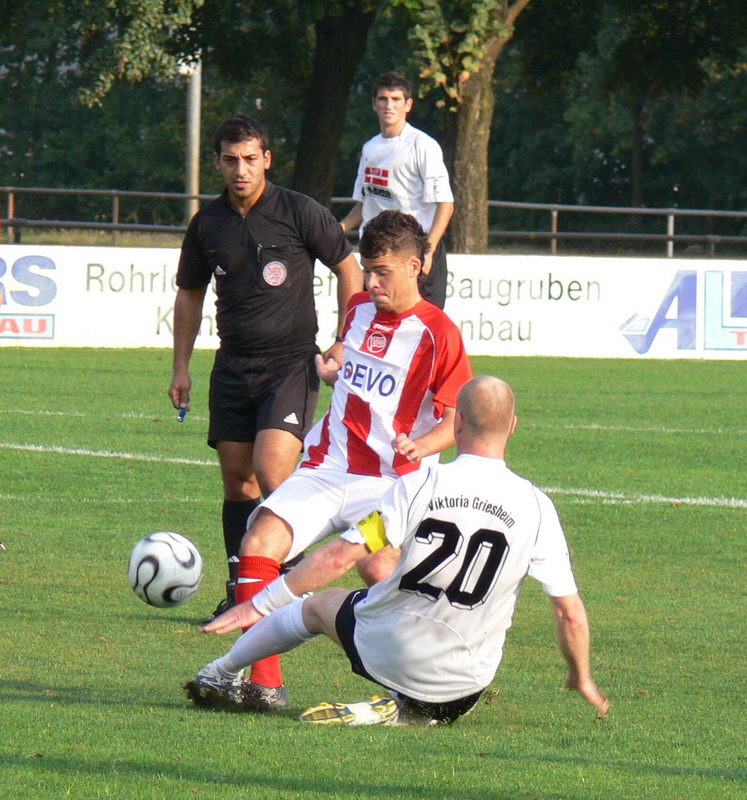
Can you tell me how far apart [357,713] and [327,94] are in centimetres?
2305

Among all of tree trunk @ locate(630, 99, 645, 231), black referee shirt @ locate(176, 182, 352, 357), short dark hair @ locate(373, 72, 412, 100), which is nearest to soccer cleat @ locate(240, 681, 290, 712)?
black referee shirt @ locate(176, 182, 352, 357)

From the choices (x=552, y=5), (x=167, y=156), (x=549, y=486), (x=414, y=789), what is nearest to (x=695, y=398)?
(x=549, y=486)

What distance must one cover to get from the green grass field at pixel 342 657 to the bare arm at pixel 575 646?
205mm

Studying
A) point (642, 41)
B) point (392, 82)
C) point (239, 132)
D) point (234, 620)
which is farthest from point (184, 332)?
point (642, 41)

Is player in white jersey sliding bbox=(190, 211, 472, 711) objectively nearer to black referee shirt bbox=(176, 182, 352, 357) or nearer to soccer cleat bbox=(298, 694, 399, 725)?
soccer cleat bbox=(298, 694, 399, 725)

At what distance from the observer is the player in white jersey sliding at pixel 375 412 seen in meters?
5.64

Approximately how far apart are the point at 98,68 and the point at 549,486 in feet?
59.9

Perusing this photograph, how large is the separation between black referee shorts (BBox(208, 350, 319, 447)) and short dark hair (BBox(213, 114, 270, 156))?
92cm

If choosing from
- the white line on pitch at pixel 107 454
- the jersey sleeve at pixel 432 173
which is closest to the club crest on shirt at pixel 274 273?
the jersey sleeve at pixel 432 173

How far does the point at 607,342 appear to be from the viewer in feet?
70.8

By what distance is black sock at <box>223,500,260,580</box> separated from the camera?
23.7 ft

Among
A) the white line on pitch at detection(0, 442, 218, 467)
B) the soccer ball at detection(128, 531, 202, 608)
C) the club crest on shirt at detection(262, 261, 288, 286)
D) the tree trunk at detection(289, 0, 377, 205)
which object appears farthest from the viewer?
the tree trunk at detection(289, 0, 377, 205)

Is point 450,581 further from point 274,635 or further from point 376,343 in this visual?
point 376,343

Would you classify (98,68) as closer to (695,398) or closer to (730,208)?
(695,398)
